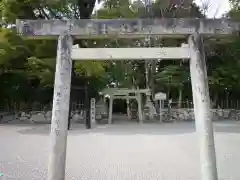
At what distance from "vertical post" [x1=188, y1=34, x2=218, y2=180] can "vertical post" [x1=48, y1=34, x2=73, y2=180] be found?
1.78 metres

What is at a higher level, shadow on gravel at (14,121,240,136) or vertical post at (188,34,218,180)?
vertical post at (188,34,218,180)

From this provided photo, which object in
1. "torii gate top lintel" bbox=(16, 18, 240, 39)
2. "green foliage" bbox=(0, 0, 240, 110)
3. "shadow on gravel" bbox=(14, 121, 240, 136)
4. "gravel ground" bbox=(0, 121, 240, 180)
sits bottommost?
"gravel ground" bbox=(0, 121, 240, 180)

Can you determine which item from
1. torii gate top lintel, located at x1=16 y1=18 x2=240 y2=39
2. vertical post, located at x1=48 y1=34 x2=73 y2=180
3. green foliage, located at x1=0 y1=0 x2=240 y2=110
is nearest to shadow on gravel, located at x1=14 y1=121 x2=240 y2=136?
green foliage, located at x1=0 y1=0 x2=240 y2=110

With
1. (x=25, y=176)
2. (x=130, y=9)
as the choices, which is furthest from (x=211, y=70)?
(x=25, y=176)

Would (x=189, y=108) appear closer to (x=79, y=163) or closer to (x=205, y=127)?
(x=79, y=163)

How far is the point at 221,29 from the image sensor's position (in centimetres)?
433

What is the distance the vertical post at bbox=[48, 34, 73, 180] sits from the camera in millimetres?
4107

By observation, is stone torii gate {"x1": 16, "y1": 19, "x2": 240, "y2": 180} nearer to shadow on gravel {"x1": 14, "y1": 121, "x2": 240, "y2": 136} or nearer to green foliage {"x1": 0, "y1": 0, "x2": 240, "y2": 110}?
shadow on gravel {"x1": 14, "y1": 121, "x2": 240, "y2": 136}

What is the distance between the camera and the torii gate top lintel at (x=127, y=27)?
4.31m

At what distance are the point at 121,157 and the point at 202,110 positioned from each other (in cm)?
369

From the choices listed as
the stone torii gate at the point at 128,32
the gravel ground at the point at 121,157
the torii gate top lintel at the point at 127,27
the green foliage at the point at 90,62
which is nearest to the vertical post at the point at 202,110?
the stone torii gate at the point at 128,32

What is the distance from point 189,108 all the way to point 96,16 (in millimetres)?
9505

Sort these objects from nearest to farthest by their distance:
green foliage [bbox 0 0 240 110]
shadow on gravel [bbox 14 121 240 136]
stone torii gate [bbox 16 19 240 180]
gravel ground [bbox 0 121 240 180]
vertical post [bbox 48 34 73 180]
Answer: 1. vertical post [bbox 48 34 73 180]
2. stone torii gate [bbox 16 19 240 180]
3. gravel ground [bbox 0 121 240 180]
4. shadow on gravel [bbox 14 121 240 136]
5. green foliage [bbox 0 0 240 110]

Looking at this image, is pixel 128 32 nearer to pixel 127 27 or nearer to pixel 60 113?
pixel 127 27
